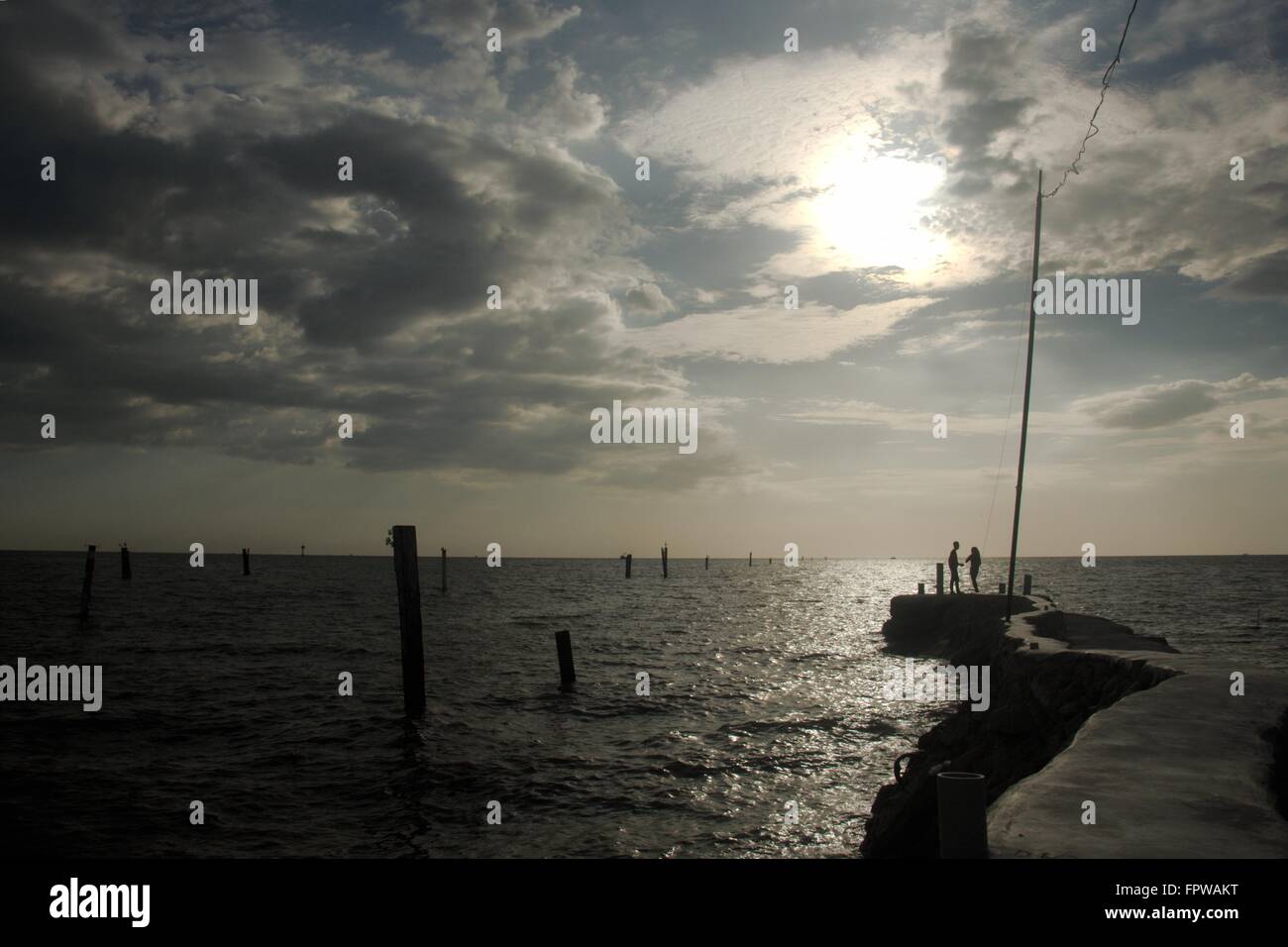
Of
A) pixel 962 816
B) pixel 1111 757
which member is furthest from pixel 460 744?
pixel 962 816

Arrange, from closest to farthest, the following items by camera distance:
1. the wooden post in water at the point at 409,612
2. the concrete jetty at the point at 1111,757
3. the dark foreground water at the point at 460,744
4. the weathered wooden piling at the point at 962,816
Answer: the weathered wooden piling at the point at 962,816 → the concrete jetty at the point at 1111,757 → the dark foreground water at the point at 460,744 → the wooden post in water at the point at 409,612

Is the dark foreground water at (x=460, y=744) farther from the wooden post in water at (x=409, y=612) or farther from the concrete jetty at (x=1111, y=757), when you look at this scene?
the concrete jetty at (x=1111, y=757)

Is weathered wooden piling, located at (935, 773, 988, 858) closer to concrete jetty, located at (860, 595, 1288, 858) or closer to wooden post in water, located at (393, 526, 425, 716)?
concrete jetty, located at (860, 595, 1288, 858)

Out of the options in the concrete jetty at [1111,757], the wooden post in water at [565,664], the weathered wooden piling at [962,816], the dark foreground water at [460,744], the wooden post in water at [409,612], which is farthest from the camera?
the wooden post in water at [565,664]

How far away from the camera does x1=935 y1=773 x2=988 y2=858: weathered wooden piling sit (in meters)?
4.52

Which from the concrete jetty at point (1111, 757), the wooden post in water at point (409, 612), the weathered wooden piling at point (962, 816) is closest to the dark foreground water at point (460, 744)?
the wooden post in water at point (409, 612)

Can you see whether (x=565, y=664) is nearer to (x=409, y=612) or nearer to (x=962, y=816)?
(x=409, y=612)

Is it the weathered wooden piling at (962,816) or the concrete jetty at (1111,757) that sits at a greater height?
the weathered wooden piling at (962,816)

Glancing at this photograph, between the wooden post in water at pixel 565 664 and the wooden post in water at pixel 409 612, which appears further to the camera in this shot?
the wooden post in water at pixel 565 664

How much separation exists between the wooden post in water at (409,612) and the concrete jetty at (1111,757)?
10.7 metres

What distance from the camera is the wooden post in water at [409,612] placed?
1827cm

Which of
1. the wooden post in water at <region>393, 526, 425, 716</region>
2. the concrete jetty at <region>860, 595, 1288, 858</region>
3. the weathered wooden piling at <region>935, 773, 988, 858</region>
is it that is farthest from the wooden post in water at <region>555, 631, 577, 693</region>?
the weathered wooden piling at <region>935, 773, 988, 858</region>

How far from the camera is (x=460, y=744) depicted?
15766mm
